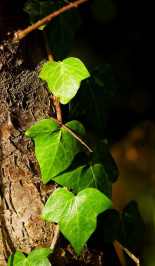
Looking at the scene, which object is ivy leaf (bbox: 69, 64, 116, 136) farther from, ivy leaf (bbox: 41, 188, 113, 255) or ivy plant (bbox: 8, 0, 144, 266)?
ivy leaf (bbox: 41, 188, 113, 255)

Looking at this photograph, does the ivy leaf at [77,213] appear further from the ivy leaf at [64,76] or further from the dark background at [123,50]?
the dark background at [123,50]

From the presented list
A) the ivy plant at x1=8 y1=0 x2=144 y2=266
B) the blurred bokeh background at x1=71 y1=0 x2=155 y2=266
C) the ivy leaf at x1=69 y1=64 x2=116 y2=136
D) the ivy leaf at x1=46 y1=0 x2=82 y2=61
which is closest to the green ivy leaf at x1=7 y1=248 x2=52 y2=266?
the ivy plant at x1=8 y1=0 x2=144 y2=266

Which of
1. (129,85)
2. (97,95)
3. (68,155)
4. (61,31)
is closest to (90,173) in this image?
(68,155)

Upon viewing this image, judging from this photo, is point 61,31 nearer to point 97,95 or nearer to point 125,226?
point 97,95

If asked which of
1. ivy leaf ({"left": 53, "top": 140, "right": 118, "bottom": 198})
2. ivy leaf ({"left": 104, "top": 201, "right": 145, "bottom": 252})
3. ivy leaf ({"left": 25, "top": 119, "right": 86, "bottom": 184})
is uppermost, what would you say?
ivy leaf ({"left": 25, "top": 119, "right": 86, "bottom": 184})

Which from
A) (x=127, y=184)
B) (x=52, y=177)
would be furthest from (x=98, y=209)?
(x=127, y=184)

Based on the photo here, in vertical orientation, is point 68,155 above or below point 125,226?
above

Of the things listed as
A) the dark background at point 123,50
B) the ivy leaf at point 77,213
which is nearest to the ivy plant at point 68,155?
the ivy leaf at point 77,213
